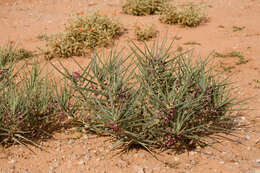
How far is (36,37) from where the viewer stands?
18.6 feet

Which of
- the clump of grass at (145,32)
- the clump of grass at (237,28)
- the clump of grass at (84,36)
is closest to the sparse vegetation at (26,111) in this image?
the clump of grass at (84,36)

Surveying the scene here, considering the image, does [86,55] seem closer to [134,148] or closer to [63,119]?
[63,119]

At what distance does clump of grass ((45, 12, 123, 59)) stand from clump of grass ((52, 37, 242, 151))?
8.35ft

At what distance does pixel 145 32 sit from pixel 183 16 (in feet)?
3.64

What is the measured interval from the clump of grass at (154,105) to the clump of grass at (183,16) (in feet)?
12.5

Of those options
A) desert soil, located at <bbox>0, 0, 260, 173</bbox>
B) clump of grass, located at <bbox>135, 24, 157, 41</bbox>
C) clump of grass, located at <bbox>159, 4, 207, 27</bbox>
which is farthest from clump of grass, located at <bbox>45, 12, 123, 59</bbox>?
clump of grass, located at <bbox>159, 4, 207, 27</bbox>

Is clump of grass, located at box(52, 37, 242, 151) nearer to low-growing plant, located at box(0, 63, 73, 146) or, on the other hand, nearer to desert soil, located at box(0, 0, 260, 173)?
desert soil, located at box(0, 0, 260, 173)

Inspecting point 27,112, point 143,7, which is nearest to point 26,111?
point 27,112

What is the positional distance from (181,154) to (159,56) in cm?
78

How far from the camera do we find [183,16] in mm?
5914

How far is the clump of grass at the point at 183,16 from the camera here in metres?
5.91

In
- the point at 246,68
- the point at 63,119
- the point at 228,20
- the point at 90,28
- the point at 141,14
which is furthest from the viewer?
the point at 141,14

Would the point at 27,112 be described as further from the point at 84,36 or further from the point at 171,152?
the point at 84,36

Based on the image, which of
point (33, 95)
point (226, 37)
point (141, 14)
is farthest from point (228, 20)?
point (33, 95)
